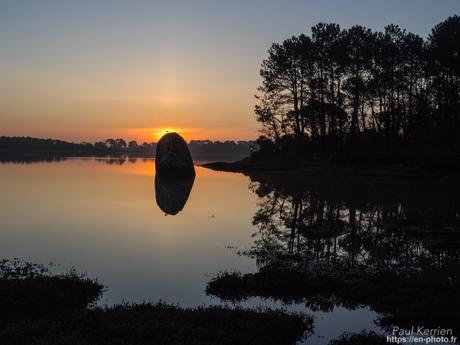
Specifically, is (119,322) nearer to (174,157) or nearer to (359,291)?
(359,291)

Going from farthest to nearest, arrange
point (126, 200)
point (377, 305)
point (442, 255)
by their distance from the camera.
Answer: point (126, 200) → point (442, 255) → point (377, 305)

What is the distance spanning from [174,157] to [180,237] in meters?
39.7

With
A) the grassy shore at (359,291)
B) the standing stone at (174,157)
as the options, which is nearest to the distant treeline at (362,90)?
the standing stone at (174,157)


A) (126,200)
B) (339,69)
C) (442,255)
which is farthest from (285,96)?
(442,255)

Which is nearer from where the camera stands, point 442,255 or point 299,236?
point 442,255

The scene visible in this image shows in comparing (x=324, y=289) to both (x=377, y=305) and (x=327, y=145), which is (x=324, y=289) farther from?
(x=327, y=145)

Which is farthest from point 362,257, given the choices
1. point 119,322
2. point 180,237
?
point 119,322

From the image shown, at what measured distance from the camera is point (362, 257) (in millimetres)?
16422

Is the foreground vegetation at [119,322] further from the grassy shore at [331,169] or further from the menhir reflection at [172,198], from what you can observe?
the grassy shore at [331,169]

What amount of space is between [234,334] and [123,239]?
1103cm

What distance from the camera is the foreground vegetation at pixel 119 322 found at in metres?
8.60

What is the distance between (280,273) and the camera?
13219 millimetres

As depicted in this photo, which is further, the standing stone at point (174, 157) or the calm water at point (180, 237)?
the standing stone at point (174, 157)

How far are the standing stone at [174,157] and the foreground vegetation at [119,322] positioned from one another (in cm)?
4654
